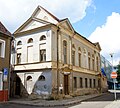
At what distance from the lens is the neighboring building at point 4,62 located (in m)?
19.7

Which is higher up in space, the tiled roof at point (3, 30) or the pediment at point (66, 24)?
the pediment at point (66, 24)

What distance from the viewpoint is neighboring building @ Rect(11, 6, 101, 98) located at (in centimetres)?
2409

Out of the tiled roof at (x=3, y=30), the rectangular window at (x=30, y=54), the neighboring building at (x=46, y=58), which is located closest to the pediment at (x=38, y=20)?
the neighboring building at (x=46, y=58)

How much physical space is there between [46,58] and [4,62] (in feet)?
18.1

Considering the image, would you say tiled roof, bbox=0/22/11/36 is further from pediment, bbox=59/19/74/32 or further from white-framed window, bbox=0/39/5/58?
pediment, bbox=59/19/74/32

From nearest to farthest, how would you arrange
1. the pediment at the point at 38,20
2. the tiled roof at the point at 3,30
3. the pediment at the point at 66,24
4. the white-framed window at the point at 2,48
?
the white-framed window at the point at 2,48 → the tiled roof at the point at 3,30 → the pediment at the point at 38,20 → the pediment at the point at 66,24

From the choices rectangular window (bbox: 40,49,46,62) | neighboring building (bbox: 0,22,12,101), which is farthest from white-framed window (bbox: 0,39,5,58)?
rectangular window (bbox: 40,49,46,62)

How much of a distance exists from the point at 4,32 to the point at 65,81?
403 inches

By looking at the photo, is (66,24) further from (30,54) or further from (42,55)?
(30,54)

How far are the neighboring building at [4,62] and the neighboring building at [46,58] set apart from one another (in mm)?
4840

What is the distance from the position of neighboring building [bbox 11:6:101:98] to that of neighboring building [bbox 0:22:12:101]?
4840 mm

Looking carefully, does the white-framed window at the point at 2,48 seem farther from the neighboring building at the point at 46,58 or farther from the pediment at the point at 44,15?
the pediment at the point at 44,15

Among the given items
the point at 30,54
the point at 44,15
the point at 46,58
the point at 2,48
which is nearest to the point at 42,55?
the point at 46,58

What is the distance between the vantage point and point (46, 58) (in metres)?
24.3
